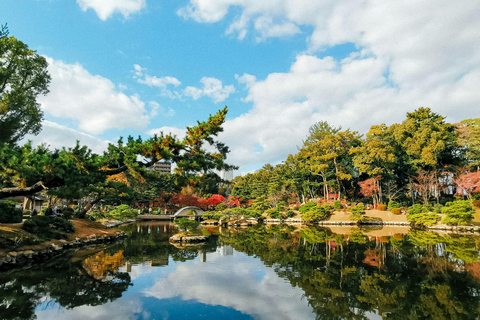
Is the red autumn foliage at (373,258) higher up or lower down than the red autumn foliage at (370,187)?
lower down

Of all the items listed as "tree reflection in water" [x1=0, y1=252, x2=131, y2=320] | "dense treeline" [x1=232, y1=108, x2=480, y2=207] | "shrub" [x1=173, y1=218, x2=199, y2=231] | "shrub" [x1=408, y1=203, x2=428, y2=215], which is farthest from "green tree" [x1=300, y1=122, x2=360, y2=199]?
"tree reflection in water" [x1=0, y1=252, x2=131, y2=320]

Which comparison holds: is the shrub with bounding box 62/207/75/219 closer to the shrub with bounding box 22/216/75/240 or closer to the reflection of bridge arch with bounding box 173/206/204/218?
the shrub with bounding box 22/216/75/240

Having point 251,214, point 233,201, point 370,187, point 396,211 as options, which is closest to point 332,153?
point 370,187

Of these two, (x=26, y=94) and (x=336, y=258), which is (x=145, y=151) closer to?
(x=336, y=258)

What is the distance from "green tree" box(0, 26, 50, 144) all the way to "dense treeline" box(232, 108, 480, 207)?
26143 mm

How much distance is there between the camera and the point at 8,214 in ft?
37.8

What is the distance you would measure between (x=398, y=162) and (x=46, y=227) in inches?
1304

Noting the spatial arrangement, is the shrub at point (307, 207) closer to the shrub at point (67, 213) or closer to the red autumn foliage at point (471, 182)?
the red autumn foliage at point (471, 182)

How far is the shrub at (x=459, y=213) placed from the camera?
17953mm

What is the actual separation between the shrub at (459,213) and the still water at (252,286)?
8.96 m

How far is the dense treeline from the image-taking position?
2377cm

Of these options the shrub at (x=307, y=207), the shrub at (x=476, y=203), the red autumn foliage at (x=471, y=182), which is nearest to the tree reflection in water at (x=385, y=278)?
the red autumn foliage at (x=471, y=182)

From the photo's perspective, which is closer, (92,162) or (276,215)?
(92,162)

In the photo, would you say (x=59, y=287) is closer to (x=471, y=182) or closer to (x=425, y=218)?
(x=425, y=218)
